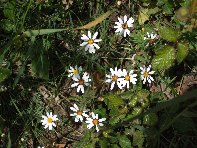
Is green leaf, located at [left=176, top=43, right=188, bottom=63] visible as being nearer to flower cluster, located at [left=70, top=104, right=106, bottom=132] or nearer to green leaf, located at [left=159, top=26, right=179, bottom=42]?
green leaf, located at [left=159, top=26, right=179, bottom=42]

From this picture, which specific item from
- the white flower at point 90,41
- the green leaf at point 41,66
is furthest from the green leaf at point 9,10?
the white flower at point 90,41

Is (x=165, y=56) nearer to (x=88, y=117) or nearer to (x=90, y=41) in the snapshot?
(x=90, y=41)

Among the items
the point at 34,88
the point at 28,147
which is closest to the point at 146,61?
the point at 34,88

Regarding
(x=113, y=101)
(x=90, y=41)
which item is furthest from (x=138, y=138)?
(x=90, y=41)

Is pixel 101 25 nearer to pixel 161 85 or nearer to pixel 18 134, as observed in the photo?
pixel 161 85

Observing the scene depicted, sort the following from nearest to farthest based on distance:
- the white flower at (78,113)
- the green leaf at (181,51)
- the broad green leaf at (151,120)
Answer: the green leaf at (181,51) → the broad green leaf at (151,120) → the white flower at (78,113)

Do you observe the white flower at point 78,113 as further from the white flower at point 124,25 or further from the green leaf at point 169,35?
the green leaf at point 169,35
